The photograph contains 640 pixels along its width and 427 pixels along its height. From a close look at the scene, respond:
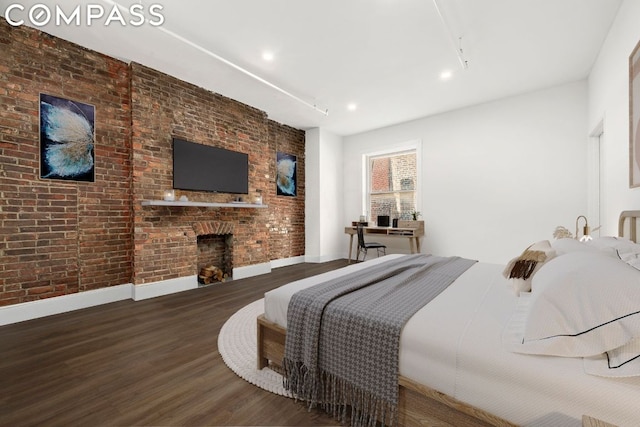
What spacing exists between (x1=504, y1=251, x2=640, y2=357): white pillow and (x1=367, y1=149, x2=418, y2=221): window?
4.75 metres

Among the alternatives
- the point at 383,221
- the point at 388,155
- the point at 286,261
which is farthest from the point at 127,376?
the point at 388,155

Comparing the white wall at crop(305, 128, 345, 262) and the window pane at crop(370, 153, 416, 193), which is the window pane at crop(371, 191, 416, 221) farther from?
the white wall at crop(305, 128, 345, 262)

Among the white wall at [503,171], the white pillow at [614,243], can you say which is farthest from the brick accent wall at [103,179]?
the white pillow at [614,243]

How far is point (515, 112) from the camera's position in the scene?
4.54 metres

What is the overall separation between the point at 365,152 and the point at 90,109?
4856 mm

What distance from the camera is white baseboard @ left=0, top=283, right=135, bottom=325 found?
9.21 feet

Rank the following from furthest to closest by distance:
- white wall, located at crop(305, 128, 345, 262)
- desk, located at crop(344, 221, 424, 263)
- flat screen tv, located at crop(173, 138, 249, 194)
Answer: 1. white wall, located at crop(305, 128, 345, 262)
2. desk, located at crop(344, 221, 424, 263)
3. flat screen tv, located at crop(173, 138, 249, 194)

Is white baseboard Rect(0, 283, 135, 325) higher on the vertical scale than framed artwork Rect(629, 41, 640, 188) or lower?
lower

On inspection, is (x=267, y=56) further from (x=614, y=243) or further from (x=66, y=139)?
(x=614, y=243)

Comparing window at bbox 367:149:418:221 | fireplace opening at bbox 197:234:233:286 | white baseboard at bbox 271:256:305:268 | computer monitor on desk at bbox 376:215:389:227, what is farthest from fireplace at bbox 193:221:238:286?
window at bbox 367:149:418:221

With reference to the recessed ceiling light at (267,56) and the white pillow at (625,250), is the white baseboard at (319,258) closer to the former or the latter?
the recessed ceiling light at (267,56)

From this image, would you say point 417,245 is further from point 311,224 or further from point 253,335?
point 253,335

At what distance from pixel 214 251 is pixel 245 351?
2.79 metres

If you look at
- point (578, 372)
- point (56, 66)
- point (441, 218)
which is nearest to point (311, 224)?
point (441, 218)
